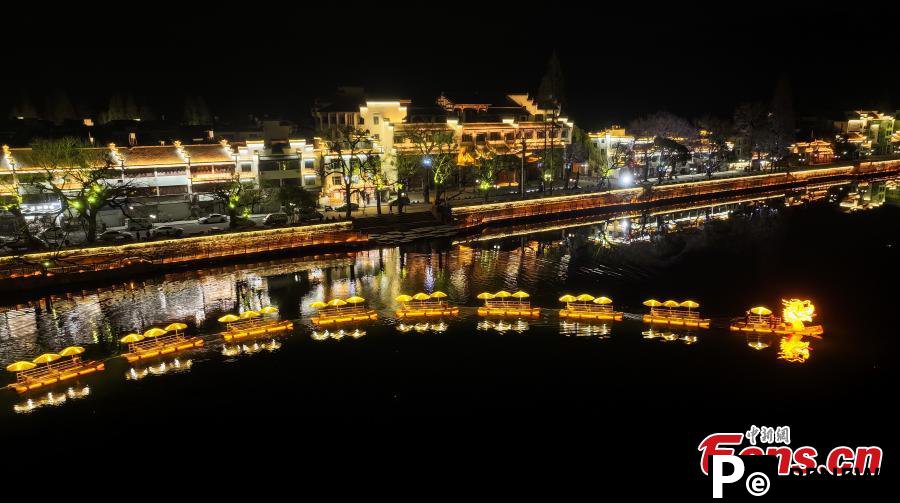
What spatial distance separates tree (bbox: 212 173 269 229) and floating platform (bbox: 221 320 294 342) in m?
23.7

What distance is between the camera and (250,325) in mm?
29281

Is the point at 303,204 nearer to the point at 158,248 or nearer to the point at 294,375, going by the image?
the point at 158,248

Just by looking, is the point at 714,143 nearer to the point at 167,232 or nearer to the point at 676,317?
the point at 676,317

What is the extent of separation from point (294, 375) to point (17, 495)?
391 inches

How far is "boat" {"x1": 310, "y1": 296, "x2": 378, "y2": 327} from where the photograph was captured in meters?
30.6

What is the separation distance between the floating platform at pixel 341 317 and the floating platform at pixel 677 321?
14757mm

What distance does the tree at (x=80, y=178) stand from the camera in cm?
4416

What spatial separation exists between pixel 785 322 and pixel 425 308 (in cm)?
1824

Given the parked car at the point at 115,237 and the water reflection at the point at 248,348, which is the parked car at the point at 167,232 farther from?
the water reflection at the point at 248,348

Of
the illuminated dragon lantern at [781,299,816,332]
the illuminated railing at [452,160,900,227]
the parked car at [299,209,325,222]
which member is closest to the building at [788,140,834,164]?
the illuminated railing at [452,160,900,227]

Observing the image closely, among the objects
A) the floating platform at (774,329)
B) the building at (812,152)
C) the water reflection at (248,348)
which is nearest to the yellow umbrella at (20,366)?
the water reflection at (248,348)

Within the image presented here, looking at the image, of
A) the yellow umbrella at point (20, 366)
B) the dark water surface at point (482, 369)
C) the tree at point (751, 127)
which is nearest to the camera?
the dark water surface at point (482, 369)

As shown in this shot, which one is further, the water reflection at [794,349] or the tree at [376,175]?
the tree at [376,175]

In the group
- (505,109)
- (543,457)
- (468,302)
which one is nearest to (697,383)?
(543,457)
